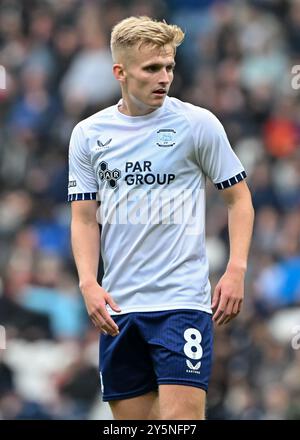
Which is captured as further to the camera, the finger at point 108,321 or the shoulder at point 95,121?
the shoulder at point 95,121

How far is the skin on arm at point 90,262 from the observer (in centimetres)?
632

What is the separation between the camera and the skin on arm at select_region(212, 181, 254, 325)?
20.4 ft

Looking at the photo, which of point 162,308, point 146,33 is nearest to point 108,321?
point 162,308

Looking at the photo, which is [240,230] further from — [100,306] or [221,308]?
[100,306]

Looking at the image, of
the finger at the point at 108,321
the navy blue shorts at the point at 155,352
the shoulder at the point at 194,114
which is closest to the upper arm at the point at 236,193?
the shoulder at the point at 194,114

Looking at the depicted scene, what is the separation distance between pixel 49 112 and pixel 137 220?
8.16 meters

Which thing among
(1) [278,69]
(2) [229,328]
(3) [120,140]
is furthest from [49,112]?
(3) [120,140]

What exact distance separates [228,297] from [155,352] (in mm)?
454

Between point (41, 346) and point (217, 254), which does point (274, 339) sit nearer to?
point (217, 254)

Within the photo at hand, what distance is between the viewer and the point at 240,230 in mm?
6387

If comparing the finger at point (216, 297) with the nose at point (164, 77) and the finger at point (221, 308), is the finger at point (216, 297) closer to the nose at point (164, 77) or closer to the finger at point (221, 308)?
the finger at point (221, 308)

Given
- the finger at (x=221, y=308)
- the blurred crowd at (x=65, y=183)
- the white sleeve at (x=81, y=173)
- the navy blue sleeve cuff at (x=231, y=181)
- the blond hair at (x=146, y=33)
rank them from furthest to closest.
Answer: the blurred crowd at (x=65, y=183)
the white sleeve at (x=81, y=173)
the navy blue sleeve cuff at (x=231, y=181)
the blond hair at (x=146, y=33)
the finger at (x=221, y=308)

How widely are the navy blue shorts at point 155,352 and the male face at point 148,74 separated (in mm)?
1014

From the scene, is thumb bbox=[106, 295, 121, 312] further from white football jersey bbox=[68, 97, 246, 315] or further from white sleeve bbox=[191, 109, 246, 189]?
white sleeve bbox=[191, 109, 246, 189]
